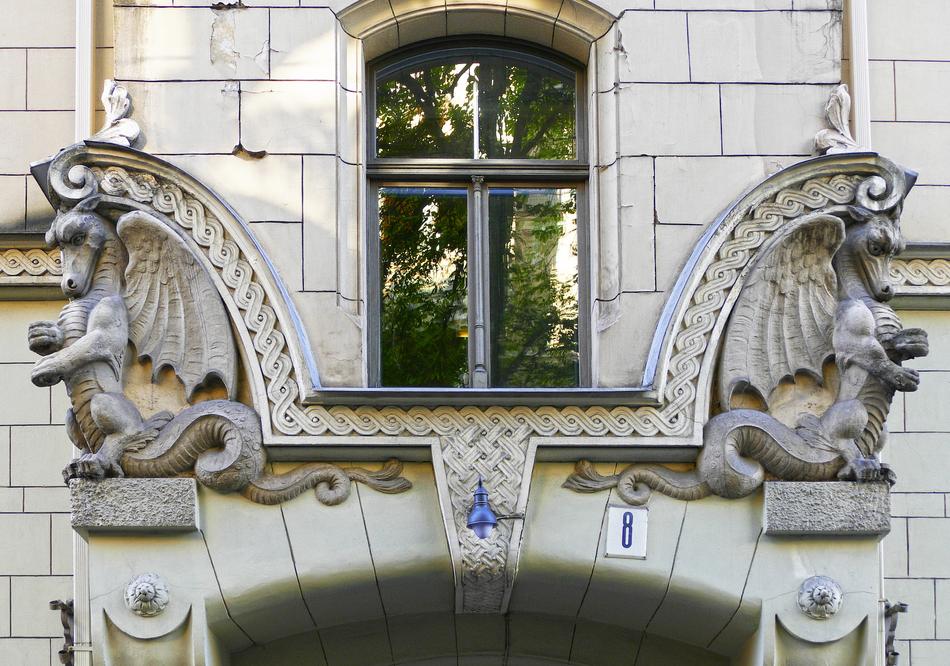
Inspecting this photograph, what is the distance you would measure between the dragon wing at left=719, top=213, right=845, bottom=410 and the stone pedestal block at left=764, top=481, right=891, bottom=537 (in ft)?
2.19

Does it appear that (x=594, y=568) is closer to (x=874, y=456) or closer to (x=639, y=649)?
(x=639, y=649)

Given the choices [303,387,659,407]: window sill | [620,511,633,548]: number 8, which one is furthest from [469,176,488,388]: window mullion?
[620,511,633,548]: number 8

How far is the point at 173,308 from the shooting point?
33.9ft

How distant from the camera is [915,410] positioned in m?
11.3

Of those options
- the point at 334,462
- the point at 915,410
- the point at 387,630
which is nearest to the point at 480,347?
the point at 334,462

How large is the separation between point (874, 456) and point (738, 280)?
4.46 feet

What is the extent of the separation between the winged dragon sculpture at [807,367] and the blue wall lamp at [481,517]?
588 millimetres

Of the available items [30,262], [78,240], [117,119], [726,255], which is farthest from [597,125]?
[30,262]

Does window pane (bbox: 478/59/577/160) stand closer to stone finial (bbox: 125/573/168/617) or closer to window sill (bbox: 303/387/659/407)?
window sill (bbox: 303/387/659/407)

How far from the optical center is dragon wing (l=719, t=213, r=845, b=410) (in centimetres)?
1030

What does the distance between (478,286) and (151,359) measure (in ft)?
7.03

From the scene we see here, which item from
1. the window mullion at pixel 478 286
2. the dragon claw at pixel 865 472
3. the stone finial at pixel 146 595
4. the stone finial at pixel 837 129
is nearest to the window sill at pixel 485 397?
the window mullion at pixel 478 286

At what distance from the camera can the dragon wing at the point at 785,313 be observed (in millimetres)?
10297

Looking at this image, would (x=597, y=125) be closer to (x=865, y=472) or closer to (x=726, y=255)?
(x=726, y=255)
